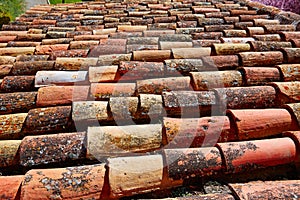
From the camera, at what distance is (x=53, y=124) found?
1.59 m

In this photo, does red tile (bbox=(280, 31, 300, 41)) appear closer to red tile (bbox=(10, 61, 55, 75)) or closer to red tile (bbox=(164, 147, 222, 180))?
red tile (bbox=(164, 147, 222, 180))

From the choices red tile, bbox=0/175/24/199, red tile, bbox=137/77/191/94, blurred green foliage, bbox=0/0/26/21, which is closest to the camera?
red tile, bbox=0/175/24/199

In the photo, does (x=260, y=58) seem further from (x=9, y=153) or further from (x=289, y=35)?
(x=9, y=153)

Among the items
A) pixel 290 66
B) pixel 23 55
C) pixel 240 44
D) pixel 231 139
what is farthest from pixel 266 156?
pixel 23 55

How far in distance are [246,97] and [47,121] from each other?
4.04 feet

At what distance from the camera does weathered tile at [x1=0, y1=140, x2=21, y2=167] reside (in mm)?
1385

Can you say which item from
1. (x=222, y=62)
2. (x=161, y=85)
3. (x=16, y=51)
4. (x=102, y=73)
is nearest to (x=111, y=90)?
(x=102, y=73)

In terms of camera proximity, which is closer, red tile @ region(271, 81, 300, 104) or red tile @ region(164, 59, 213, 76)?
red tile @ region(271, 81, 300, 104)

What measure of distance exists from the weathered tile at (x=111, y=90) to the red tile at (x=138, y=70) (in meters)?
0.13

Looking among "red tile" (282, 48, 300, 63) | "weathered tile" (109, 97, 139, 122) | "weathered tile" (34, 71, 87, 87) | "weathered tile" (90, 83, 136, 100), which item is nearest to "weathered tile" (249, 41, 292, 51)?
"red tile" (282, 48, 300, 63)

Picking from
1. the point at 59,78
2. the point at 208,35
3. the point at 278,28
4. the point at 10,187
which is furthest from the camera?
the point at 278,28

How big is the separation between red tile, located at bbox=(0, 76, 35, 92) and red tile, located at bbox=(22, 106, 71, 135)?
39 centimetres

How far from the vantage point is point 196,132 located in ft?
4.89

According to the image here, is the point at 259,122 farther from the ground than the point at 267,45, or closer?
closer
